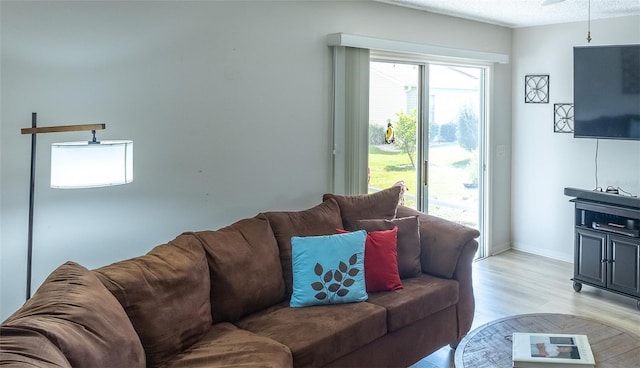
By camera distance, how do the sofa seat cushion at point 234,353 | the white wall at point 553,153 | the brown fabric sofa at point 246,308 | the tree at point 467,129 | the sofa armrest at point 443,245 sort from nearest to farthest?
the brown fabric sofa at point 246,308
the sofa seat cushion at point 234,353
the sofa armrest at point 443,245
the white wall at point 553,153
the tree at point 467,129

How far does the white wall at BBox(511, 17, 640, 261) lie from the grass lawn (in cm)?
67

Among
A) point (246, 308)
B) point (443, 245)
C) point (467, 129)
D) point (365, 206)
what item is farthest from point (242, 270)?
point (467, 129)

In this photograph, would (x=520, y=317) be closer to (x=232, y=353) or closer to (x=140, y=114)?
(x=232, y=353)

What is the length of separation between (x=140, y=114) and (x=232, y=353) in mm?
1483

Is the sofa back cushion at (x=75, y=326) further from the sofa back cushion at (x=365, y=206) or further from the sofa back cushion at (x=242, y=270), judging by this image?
Answer: the sofa back cushion at (x=365, y=206)

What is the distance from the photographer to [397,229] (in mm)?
3104

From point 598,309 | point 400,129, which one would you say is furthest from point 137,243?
point 598,309

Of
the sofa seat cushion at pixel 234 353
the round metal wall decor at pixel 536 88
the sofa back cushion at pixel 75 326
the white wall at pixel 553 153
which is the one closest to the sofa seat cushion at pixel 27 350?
the sofa back cushion at pixel 75 326

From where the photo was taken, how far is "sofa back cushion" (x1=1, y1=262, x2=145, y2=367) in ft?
4.74

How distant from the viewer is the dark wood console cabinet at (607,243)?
12.5ft

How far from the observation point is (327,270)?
2670 mm

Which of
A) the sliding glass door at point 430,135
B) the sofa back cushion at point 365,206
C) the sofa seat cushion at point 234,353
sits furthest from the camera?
the sliding glass door at point 430,135

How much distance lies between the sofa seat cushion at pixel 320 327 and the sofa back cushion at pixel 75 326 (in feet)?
2.17

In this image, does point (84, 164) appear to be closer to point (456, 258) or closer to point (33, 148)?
point (33, 148)
